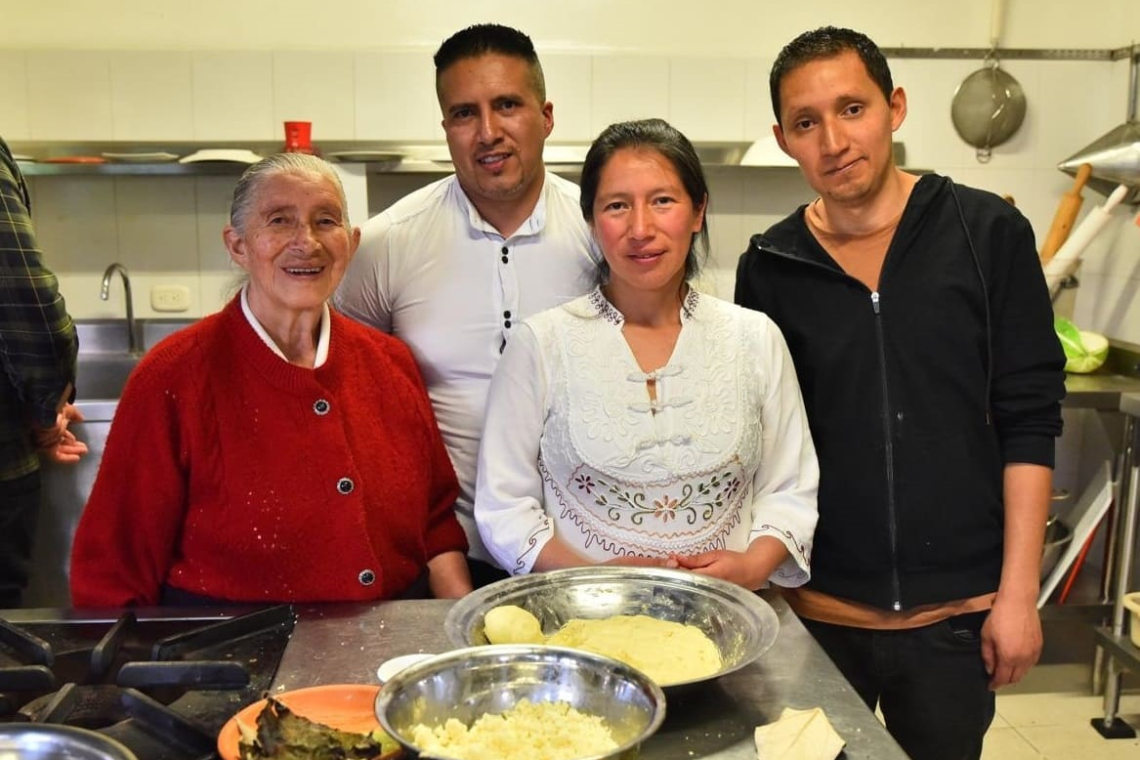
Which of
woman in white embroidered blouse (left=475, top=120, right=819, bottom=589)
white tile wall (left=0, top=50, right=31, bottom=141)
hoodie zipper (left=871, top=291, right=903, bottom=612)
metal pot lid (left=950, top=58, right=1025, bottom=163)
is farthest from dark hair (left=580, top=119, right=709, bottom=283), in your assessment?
white tile wall (left=0, top=50, right=31, bottom=141)

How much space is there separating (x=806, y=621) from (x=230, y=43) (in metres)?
2.87

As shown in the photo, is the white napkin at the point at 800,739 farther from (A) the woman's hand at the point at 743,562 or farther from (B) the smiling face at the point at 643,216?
(B) the smiling face at the point at 643,216

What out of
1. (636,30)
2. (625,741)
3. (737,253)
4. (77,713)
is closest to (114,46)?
(636,30)

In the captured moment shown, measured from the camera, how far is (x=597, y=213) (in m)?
1.65

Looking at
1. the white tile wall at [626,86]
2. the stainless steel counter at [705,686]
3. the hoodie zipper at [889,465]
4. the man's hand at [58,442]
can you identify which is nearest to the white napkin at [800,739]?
the stainless steel counter at [705,686]

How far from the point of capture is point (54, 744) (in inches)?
38.4

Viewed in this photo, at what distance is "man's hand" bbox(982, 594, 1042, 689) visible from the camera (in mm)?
1684

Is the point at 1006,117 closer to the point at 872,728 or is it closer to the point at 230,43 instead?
the point at 230,43

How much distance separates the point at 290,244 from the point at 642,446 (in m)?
0.62

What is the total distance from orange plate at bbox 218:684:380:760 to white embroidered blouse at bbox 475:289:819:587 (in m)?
0.42

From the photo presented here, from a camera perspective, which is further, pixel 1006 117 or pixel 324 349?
pixel 1006 117

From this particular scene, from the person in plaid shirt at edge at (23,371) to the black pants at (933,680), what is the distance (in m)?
1.68

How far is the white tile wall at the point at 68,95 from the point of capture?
139 inches

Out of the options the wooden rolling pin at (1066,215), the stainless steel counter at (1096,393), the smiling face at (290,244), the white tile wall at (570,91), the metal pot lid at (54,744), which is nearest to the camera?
the metal pot lid at (54,744)
